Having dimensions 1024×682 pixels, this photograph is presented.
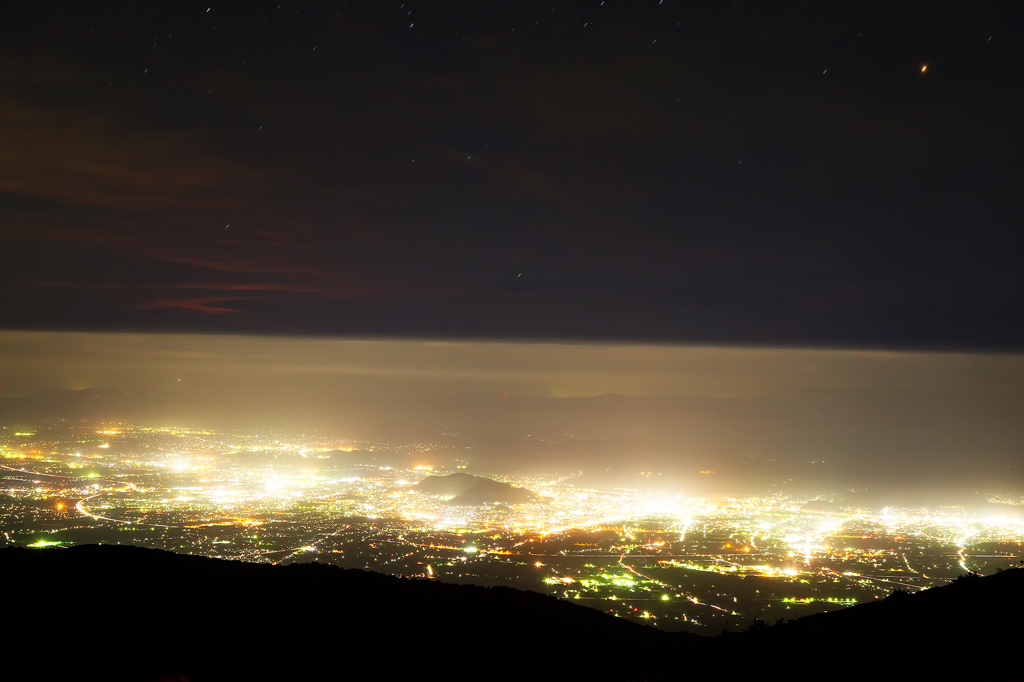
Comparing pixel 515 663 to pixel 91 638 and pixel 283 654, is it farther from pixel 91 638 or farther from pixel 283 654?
pixel 91 638

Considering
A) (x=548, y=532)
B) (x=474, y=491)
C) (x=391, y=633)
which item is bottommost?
(x=474, y=491)

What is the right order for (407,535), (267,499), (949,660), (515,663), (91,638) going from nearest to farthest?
(949,660)
(91,638)
(515,663)
(407,535)
(267,499)

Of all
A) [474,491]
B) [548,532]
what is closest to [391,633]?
[548,532]

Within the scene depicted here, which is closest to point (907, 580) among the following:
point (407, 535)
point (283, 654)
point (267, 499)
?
point (407, 535)

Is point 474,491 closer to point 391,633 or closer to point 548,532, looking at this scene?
point 548,532

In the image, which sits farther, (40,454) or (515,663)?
(40,454)

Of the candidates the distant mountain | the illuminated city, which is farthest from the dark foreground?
the distant mountain
